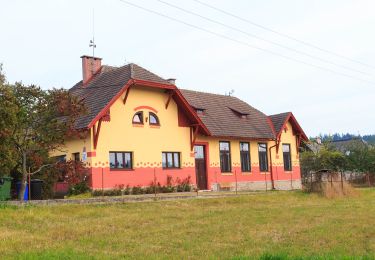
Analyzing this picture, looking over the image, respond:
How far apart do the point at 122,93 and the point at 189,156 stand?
6113 millimetres

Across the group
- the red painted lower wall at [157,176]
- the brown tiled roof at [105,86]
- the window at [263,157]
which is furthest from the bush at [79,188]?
the window at [263,157]

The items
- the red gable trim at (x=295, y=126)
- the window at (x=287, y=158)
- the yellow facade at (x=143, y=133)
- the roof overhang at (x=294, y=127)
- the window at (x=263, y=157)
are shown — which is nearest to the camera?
the yellow facade at (x=143, y=133)

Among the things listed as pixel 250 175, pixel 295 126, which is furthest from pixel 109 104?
pixel 295 126

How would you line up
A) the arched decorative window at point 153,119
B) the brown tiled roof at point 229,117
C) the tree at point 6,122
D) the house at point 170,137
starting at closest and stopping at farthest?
the tree at point 6,122 → the house at point 170,137 → the arched decorative window at point 153,119 → the brown tiled roof at point 229,117

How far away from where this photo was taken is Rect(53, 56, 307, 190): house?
25.7m

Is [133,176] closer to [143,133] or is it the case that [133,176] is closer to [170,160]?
[143,133]

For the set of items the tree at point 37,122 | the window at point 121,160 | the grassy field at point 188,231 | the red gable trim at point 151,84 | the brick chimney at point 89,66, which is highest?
the brick chimney at point 89,66

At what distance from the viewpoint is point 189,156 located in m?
30.1

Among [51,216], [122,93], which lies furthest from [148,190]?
[51,216]

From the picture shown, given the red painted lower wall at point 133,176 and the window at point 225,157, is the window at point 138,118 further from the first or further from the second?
the window at point 225,157

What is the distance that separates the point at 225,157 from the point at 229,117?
3.10 meters

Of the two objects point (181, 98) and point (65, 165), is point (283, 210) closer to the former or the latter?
point (65, 165)

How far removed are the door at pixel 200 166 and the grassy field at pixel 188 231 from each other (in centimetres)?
1014

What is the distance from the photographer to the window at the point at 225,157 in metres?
33.0
